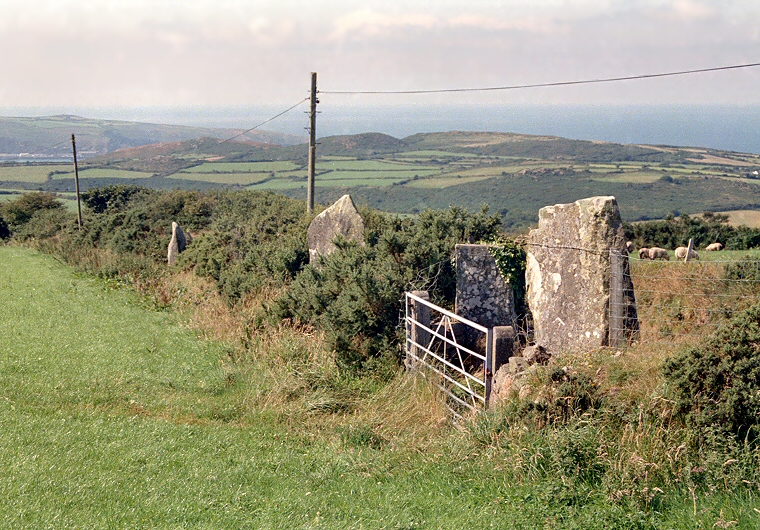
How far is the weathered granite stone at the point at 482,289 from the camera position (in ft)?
34.3

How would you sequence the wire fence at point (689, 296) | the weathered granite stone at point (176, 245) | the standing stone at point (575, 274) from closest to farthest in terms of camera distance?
the standing stone at point (575, 274), the wire fence at point (689, 296), the weathered granite stone at point (176, 245)

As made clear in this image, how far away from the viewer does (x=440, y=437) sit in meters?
7.21

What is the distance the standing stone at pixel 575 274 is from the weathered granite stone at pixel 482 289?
0.56m

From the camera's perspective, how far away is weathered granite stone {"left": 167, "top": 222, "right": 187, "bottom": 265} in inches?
879

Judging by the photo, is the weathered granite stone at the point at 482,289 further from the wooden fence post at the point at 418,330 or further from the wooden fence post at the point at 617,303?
the wooden fence post at the point at 617,303

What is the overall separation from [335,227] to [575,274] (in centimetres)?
732

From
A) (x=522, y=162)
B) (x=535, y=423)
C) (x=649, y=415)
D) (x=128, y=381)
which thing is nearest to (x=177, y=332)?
(x=128, y=381)

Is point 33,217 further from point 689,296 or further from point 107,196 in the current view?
point 689,296

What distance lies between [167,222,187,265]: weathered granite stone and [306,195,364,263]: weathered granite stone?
830cm

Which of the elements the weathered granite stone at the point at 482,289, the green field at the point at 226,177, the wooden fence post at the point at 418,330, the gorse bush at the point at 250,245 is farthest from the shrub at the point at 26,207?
the wooden fence post at the point at 418,330

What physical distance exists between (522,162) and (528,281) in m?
84.9

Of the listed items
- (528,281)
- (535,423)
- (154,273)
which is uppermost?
(528,281)

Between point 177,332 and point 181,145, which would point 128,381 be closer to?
point 177,332

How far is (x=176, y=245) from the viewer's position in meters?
22.6
